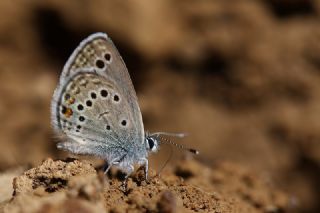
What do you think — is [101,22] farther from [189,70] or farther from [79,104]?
[79,104]

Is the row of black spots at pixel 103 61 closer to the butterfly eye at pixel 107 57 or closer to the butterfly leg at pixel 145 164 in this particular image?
the butterfly eye at pixel 107 57

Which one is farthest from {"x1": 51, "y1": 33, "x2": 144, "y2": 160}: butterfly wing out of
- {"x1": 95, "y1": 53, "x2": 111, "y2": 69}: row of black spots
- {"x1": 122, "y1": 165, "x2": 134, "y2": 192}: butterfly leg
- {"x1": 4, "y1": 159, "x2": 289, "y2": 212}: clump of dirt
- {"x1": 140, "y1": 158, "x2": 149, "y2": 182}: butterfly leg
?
{"x1": 4, "y1": 159, "x2": 289, "y2": 212}: clump of dirt

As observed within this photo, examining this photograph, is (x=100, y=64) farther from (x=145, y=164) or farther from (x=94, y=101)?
(x=145, y=164)

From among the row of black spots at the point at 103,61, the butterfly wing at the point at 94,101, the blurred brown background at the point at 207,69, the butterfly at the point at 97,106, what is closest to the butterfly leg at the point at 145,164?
the butterfly at the point at 97,106

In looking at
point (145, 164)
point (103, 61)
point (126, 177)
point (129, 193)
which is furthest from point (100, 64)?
point (129, 193)

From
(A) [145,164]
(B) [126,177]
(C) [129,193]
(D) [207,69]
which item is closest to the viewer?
(C) [129,193]
